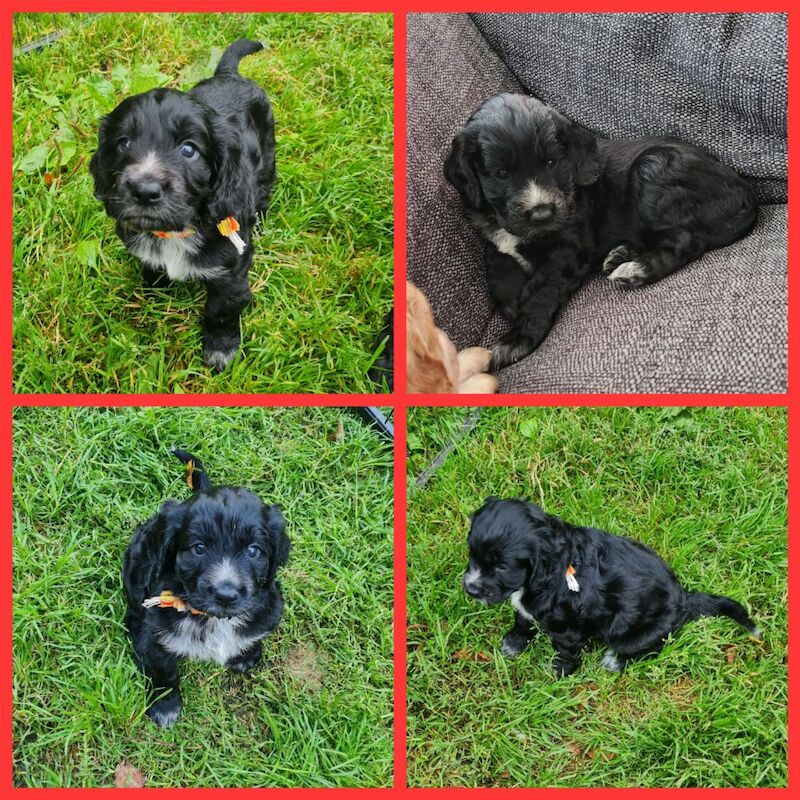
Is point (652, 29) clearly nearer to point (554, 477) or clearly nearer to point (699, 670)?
point (554, 477)

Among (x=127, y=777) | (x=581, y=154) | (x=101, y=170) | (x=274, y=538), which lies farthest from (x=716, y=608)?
(x=101, y=170)

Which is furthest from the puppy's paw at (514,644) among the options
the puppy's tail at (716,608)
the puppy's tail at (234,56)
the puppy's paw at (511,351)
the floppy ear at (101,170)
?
the puppy's tail at (234,56)

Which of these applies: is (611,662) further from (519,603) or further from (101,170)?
(101,170)

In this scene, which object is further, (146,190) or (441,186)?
(441,186)

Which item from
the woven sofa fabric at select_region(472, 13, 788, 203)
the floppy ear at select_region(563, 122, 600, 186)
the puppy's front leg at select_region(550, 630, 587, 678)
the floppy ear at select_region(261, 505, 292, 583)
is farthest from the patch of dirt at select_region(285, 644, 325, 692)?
the woven sofa fabric at select_region(472, 13, 788, 203)

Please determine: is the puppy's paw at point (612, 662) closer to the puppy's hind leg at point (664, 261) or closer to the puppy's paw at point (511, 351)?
the puppy's paw at point (511, 351)

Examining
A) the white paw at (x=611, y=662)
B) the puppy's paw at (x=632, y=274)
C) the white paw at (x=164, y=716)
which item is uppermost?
the puppy's paw at (x=632, y=274)
